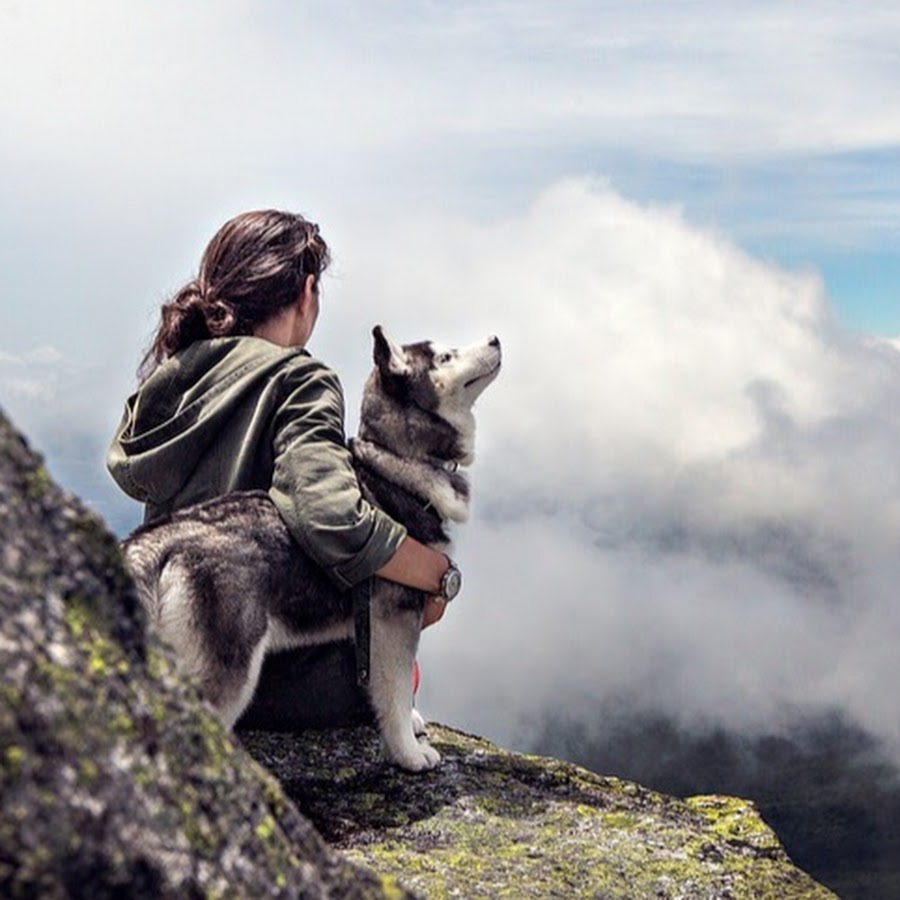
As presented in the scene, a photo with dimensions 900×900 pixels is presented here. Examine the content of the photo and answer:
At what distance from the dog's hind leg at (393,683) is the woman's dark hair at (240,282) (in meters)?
2.18

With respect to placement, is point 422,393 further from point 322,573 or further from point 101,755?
point 101,755

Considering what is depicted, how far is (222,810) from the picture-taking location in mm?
2549

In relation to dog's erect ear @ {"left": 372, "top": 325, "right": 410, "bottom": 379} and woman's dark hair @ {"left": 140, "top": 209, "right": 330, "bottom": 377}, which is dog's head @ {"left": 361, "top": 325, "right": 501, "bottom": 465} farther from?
woman's dark hair @ {"left": 140, "top": 209, "right": 330, "bottom": 377}

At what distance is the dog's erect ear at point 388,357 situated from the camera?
9.05 meters

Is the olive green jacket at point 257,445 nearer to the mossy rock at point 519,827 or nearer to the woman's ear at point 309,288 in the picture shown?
the woman's ear at point 309,288

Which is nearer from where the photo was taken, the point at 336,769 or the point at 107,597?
the point at 107,597

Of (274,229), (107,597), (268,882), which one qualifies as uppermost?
(274,229)

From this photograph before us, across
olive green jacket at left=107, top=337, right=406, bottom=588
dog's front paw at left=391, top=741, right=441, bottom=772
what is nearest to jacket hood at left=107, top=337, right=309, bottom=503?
olive green jacket at left=107, top=337, right=406, bottom=588

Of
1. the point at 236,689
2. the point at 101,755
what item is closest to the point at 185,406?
the point at 236,689

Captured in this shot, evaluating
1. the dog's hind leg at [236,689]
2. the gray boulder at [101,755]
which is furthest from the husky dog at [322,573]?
the gray boulder at [101,755]

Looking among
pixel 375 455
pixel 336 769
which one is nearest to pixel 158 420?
pixel 375 455

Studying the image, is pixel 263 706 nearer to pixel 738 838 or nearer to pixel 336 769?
pixel 336 769

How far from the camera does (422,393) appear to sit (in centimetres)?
924

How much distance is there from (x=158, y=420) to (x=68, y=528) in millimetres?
6167
